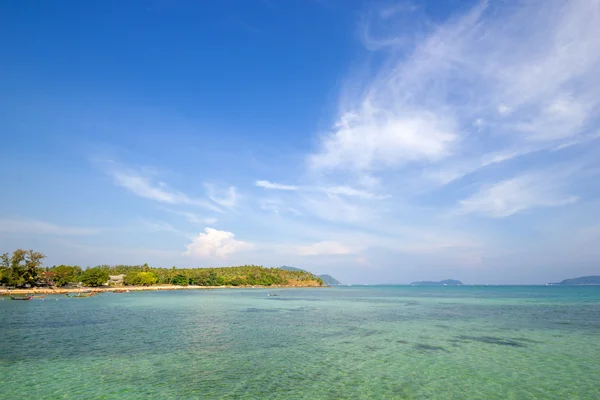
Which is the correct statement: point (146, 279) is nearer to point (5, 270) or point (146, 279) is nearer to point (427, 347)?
point (5, 270)

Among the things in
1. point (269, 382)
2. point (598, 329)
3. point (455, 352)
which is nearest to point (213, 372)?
point (269, 382)

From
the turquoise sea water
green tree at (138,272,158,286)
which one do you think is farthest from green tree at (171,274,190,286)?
the turquoise sea water

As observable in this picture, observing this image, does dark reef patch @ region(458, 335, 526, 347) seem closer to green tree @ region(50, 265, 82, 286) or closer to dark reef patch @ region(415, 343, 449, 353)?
dark reef patch @ region(415, 343, 449, 353)

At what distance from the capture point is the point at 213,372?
2102cm

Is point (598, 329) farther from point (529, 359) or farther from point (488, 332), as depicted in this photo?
point (529, 359)

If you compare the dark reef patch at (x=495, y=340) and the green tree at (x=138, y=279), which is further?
the green tree at (x=138, y=279)

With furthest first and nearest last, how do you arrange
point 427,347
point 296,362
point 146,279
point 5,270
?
point 146,279
point 5,270
point 427,347
point 296,362

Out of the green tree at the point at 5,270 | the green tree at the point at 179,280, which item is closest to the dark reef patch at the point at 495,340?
the green tree at the point at 5,270

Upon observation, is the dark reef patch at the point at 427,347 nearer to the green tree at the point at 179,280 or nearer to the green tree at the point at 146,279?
the green tree at the point at 146,279

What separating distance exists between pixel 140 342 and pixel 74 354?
576 cm

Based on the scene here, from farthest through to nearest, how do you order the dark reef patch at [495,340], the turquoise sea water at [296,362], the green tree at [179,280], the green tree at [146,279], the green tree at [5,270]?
the green tree at [179,280] < the green tree at [146,279] < the green tree at [5,270] < the dark reef patch at [495,340] < the turquoise sea water at [296,362]

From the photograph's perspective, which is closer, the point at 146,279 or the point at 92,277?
the point at 92,277

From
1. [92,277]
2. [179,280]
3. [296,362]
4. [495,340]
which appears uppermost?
[179,280]

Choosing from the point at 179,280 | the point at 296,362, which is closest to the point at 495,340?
the point at 296,362
